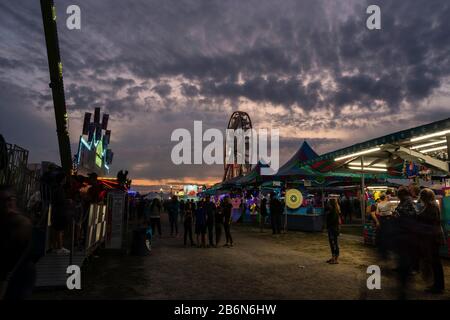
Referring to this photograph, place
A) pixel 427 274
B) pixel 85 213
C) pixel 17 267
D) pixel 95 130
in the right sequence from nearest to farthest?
pixel 17 267 < pixel 427 274 < pixel 85 213 < pixel 95 130

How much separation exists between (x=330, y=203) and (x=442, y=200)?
3429 millimetres

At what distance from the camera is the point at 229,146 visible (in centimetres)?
5522

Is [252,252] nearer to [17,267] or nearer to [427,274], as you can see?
[427,274]

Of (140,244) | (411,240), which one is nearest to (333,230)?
(411,240)

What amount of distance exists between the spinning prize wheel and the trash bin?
10.5 m

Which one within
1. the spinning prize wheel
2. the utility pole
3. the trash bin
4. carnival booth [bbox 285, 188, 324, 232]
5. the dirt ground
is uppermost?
the utility pole

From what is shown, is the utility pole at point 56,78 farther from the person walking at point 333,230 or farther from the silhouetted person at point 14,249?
the silhouetted person at point 14,249

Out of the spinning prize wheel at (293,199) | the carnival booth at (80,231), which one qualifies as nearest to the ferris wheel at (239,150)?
the spinning prize wheel at (293,199)

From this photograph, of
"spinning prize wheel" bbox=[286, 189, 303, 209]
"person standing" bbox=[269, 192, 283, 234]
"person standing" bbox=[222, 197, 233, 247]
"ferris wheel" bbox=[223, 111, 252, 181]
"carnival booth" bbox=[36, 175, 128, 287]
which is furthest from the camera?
"ferris wheel" bbox=[223, 111, 252, 181]

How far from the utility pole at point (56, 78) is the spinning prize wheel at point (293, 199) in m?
11.9

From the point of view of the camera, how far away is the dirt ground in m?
5.66

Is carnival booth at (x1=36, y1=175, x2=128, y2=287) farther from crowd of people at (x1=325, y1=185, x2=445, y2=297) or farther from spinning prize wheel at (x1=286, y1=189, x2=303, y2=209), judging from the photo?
spinning prize wheel at (x1=286, y1=189, x2=303, y2=209)

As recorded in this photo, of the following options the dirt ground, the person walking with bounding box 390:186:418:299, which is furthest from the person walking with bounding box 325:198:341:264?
the person walking with bounding box 390:186:418:299
